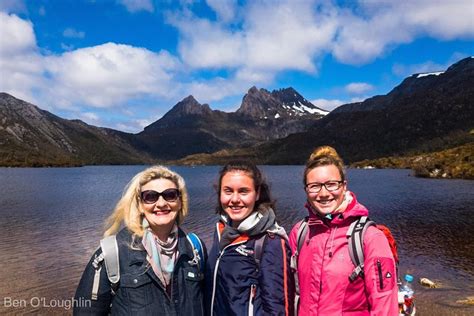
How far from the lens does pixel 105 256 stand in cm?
429

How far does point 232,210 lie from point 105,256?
6.01 ft

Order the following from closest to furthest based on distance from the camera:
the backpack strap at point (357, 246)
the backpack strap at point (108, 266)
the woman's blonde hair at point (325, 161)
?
1. the backpack strap at point (108, 266)
2. the backpack strap at point (357, 246)
3. the woman's blonde hair at point (325, 161)

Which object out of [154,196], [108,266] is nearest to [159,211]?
[154,196]

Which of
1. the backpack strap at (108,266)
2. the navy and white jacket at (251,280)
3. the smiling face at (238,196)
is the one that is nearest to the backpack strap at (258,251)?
the navy and white jacket at (251,280)

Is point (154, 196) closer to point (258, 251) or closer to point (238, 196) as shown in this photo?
point (238, 196)

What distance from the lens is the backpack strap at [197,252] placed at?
4.97m

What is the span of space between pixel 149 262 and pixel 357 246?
Answer: 8.66 ft

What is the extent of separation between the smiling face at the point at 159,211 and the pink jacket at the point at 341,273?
1.97m

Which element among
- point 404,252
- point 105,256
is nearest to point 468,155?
point 404,252

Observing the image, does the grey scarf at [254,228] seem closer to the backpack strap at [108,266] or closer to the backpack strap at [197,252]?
the backpack strap at [197,252]

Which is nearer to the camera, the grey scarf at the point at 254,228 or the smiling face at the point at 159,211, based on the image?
the smiling face at the point at 159,211

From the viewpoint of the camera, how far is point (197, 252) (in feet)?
16.7

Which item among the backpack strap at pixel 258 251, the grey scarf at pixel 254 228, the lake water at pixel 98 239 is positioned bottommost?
the lake water at pixel 98 239

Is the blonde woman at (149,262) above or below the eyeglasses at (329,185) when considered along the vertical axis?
below
